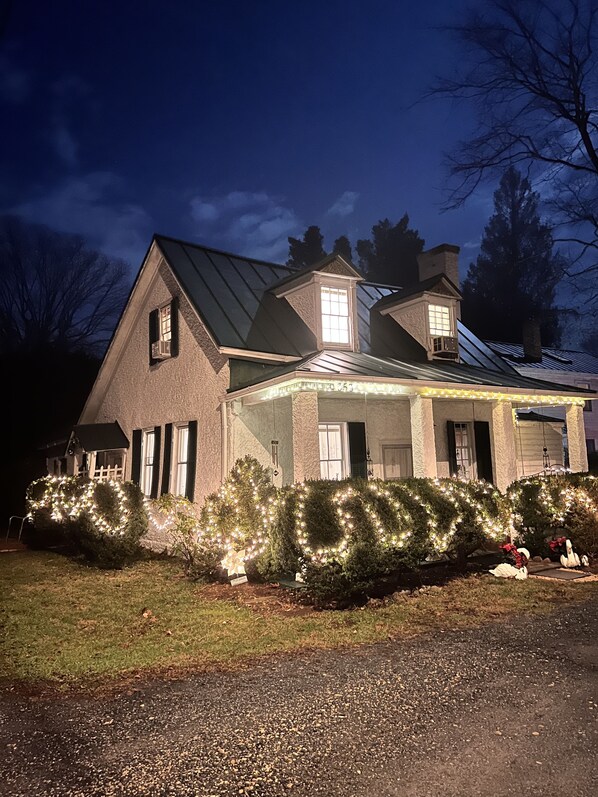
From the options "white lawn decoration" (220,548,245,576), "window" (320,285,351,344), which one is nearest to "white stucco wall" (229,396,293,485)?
"window" (320,285,351,344)

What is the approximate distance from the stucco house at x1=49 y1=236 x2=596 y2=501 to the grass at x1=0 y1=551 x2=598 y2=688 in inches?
97.6

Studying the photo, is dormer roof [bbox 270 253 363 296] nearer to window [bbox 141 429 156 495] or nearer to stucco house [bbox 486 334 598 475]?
window [bbox 141 429 156 495]

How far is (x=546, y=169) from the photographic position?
59.1 ft

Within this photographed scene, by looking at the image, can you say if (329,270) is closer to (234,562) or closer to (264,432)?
(264,432)


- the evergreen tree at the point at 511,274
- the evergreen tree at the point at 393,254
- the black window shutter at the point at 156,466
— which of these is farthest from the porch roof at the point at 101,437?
the evergreen tree at the point at 393,254

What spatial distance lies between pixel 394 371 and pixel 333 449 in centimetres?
262

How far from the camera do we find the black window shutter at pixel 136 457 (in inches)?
504

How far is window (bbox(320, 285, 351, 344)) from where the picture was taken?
11.4 m

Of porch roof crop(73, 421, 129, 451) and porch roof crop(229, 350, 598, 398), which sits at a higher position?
porch roof crop(229, 350, 598, 398)

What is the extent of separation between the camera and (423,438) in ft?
33.4

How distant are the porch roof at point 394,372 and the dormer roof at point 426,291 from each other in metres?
1.65

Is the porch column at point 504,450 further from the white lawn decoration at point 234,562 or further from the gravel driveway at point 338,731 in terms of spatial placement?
the gravel driveway at point 338,731

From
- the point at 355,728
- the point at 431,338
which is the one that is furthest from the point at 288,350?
the point at 355,728

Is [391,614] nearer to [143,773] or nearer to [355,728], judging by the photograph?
[355,728]
